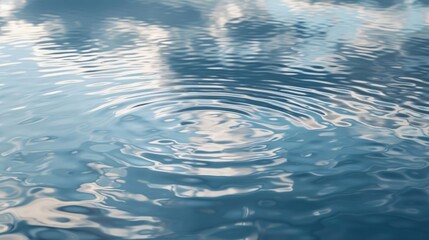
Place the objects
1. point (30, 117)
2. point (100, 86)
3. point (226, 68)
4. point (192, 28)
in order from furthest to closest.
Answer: point (192, 28) < point (226, 68) < point (100, 86) < point (30, 117)

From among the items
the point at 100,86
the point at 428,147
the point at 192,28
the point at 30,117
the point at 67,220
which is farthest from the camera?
the point at 192,28

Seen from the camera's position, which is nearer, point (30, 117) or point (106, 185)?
point (106, 185)

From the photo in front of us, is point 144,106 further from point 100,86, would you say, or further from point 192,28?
point 192,28

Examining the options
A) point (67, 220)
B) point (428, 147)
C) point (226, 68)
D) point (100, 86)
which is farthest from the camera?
point (226, 68)

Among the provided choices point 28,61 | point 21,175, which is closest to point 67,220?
point 21,175

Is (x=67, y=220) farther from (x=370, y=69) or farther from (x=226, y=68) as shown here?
(x=370, y=69)

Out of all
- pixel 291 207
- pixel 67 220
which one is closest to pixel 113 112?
pixel 67 220
